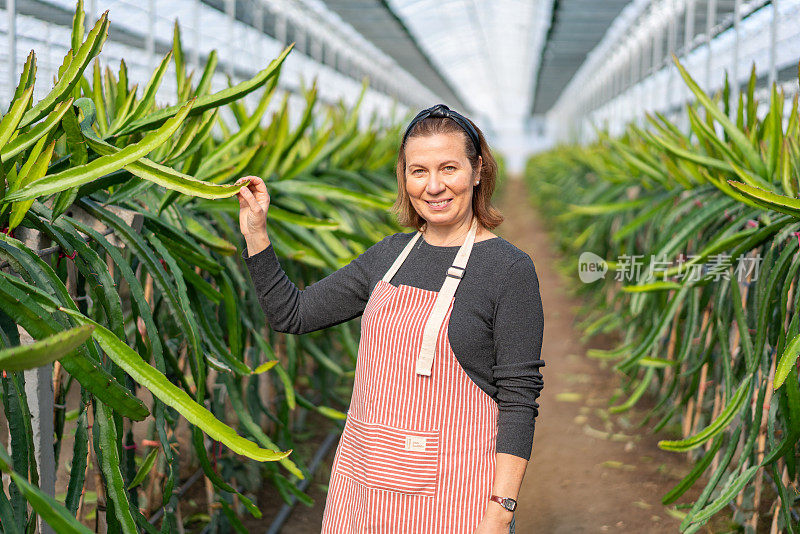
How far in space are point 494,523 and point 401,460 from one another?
135mm

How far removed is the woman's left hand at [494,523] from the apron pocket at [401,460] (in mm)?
70

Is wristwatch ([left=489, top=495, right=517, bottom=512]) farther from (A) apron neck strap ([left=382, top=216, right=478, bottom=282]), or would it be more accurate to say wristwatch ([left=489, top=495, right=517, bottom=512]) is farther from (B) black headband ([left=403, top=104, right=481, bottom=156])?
(B) black headband ([left=403, top=104, right=481, bottom=156])

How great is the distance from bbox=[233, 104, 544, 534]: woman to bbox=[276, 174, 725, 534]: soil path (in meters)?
0.97

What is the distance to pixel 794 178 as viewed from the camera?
1.46 m

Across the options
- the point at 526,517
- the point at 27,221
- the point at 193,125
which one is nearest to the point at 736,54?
the point at 526,517

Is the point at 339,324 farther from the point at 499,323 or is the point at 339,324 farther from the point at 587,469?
the point at 587,469

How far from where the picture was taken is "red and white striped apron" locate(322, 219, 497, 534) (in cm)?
94

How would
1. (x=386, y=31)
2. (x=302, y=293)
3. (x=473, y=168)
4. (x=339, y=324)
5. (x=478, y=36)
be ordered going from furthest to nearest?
(x=478, y=36)
(x=386, y=31)
(x=339, y=324)
(x=302, y=293)
(x=473, y=168)

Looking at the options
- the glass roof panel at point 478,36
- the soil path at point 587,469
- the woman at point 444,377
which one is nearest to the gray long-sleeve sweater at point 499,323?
the woman at point 444,377

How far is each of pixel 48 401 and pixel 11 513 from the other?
32 centimetres

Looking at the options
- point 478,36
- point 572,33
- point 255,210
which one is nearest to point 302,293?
point 255,210

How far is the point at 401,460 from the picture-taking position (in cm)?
95

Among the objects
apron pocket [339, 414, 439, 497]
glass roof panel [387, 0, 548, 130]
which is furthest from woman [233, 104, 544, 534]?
glass roof panel [387, 0, 548, 130]

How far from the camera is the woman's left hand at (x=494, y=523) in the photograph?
91 cm
